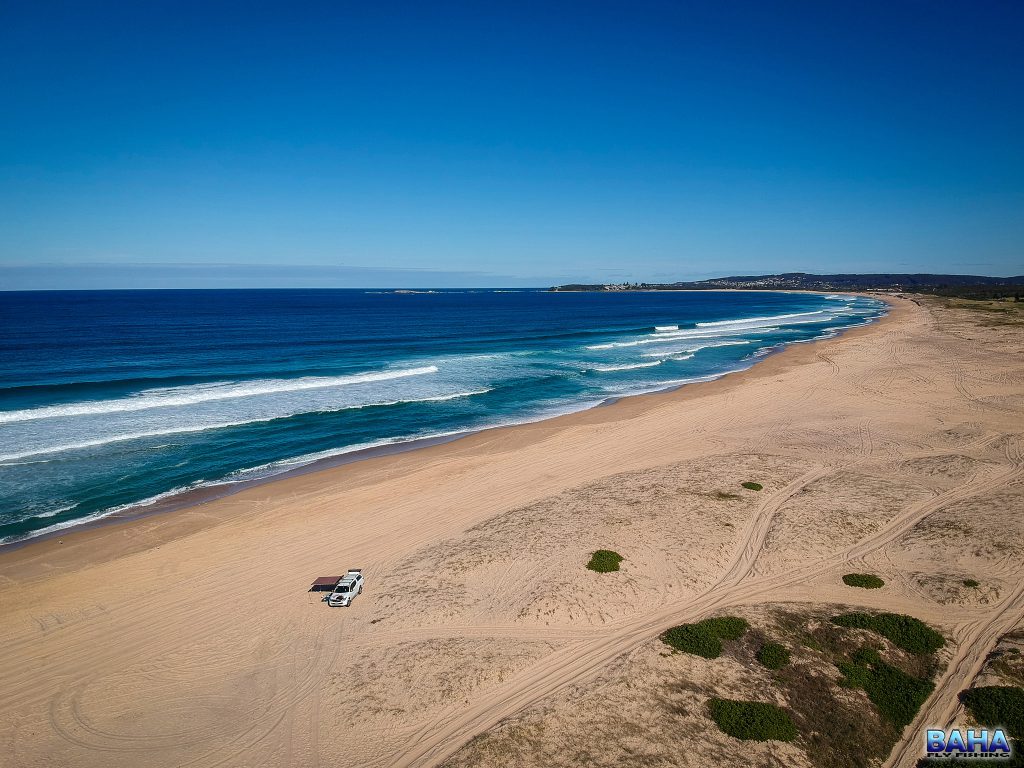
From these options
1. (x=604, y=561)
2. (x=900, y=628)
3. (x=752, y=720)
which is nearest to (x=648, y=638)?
(x=752, y=720)

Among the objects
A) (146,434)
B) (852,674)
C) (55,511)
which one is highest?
(146,434)

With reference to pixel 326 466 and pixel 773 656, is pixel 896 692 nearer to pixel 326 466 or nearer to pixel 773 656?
pixel 773 656

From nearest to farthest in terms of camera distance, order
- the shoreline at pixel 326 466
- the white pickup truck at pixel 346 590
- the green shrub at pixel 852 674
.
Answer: the green shrub at pixel 852 674
the white pickup truck at pixel 346 590
the shoreline at pixel 326 466

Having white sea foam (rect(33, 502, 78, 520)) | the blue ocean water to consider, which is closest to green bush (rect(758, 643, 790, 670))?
the blue ocean water

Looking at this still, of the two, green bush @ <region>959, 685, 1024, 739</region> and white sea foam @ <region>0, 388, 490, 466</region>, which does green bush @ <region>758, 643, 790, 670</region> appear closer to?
green bush @ <region>959, 685, 1024, 739</region>

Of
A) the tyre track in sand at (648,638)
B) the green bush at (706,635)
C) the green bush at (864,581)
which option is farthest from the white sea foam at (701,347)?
the green bush at (706,635)

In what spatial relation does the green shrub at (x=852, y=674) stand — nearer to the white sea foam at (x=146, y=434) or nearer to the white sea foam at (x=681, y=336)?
the white sea foam at (x=146, y=434)
